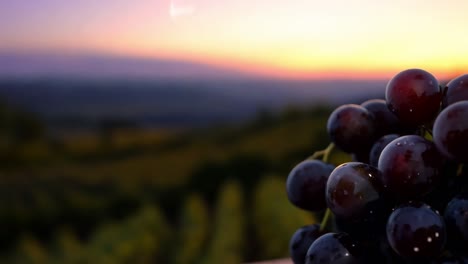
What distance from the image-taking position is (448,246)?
13.0 inches

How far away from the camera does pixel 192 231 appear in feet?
7.88

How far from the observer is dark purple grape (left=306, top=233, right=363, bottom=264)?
0.36 m

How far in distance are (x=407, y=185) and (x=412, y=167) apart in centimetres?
1

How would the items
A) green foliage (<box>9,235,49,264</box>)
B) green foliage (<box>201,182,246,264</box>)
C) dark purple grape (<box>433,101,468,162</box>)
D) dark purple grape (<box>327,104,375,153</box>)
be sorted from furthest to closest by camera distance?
green foliage (<box>9,235,49,264</box>) < green foliage (<box>201,182,246,264</box>) < dark purple grape (<box>327,104,375,153</box>) < dark purple grape (<box>433,101,468,162</box>)

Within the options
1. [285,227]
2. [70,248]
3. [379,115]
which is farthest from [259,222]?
[379,115]

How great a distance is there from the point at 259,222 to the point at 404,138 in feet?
7.16

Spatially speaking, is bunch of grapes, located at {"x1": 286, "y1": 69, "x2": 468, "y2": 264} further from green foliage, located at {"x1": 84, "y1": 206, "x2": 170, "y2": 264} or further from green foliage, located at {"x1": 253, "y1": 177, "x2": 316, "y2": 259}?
green foliage, located at {"x1": 84, "y1": 206, "x2": 170, "y2": 264}

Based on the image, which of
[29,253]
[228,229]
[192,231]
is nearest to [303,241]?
[228,229]

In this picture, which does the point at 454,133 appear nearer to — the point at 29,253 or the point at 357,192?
the point at 357,192

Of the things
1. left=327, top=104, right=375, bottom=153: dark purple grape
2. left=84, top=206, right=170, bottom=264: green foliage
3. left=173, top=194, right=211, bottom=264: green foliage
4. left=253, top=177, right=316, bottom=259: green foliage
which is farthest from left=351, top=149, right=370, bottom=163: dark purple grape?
left=173, top=194, right=211, bottom=264: green foliage

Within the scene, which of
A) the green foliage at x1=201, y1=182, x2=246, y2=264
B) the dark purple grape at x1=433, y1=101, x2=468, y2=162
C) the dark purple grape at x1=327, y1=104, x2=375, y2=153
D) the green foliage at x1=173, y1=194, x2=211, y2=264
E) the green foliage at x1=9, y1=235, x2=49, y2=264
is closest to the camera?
Answer: the dark purple grape at x1=433, y1=101, x2=468, y2=162

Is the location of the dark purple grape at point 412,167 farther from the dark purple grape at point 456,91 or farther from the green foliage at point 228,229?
the green foliage at point 228,229

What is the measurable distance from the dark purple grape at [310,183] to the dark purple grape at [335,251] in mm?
69

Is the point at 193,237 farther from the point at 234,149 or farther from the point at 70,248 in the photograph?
the point at 234,149
